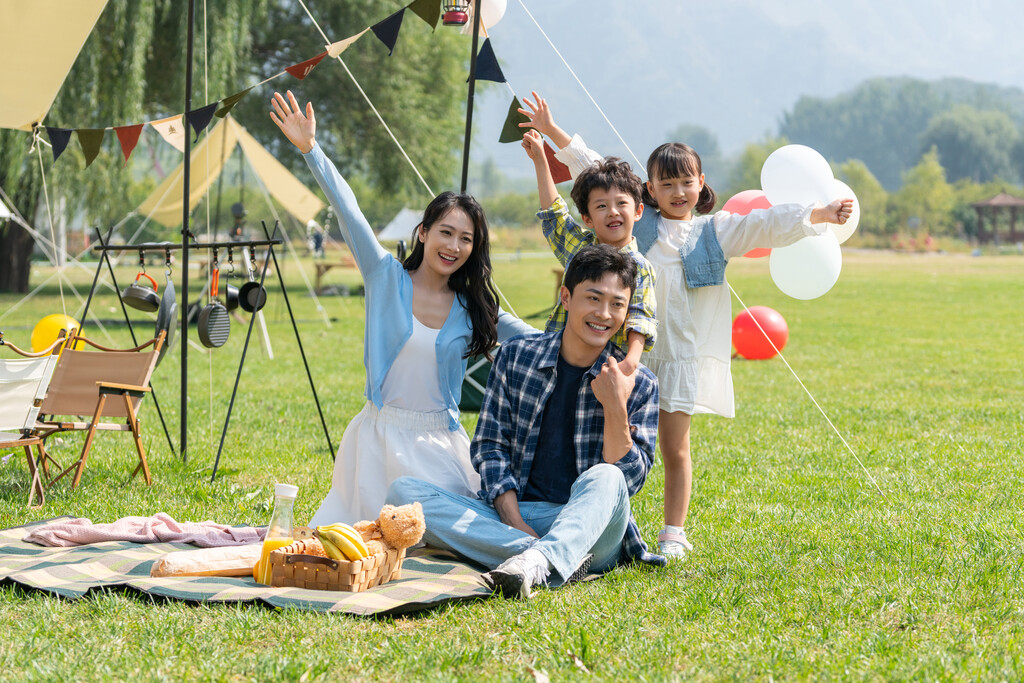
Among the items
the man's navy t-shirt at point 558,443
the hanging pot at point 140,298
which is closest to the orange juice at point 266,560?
the man's navy t-shirt at point 558,443

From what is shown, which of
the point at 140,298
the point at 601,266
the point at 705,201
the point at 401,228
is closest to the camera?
the point at 601,266

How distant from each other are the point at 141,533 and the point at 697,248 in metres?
2.26

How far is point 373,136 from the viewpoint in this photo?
Answer: 2009 cm

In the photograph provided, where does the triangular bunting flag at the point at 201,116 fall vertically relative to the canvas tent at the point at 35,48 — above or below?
below

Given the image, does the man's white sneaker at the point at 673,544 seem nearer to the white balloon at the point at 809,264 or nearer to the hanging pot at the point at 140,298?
the white balloon at the point at 809,264

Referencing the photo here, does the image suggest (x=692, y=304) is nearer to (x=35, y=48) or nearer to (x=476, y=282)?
(x=476, y=282)

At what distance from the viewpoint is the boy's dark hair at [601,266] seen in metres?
3.09

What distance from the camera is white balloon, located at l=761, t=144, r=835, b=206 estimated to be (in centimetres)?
381

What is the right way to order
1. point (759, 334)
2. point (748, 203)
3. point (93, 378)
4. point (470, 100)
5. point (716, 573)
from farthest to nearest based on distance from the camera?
1. point (759, 334)
2. point (93, 378)
3. point (748, 203)
4. point (470, 100)
5. point (716, 573)

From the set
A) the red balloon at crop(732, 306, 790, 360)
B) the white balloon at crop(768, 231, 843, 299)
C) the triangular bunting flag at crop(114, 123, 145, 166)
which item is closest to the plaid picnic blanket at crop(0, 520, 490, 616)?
the white balloon at crop(768, 231, 843, 299)

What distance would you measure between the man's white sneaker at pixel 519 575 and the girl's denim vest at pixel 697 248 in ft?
4.00

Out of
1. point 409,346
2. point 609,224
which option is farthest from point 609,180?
point 409,346

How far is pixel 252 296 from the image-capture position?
17.7 feet

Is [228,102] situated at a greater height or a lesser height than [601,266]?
greater
